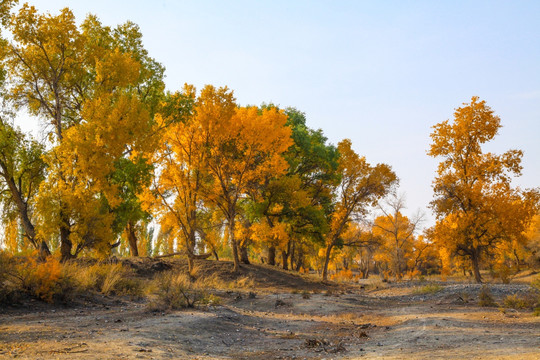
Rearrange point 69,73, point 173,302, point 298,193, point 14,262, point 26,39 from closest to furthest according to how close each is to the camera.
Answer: point 173,302 → point 14,262 → point 26,39 → point 69,73 → point 298,193

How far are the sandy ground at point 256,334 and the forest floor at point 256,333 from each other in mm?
14

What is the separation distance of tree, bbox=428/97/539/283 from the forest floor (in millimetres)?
10741

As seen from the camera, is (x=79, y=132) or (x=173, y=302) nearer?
(x=173, y=302)

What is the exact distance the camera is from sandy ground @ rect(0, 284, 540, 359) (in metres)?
6.20

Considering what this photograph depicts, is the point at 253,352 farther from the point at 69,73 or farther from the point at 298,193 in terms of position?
the point at 298,193

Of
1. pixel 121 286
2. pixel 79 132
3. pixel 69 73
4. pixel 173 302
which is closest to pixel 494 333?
pixel 173 302

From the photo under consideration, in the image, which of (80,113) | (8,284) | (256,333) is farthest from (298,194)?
(8,284)

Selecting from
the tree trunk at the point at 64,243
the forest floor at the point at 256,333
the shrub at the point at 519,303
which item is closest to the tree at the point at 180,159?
the tree trunk at the point at 64,243

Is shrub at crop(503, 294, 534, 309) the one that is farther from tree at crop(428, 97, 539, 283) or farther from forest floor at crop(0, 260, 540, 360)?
tree at crop(428, 97, 539, 283)

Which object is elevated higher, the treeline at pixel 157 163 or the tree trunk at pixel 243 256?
the treeline at pixel 157 163

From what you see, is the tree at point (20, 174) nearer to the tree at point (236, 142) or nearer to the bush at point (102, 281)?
the bush at point (102, 281)

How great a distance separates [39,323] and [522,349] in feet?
25.6

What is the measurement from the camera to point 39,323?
313 inches

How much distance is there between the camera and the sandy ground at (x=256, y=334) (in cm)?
620
